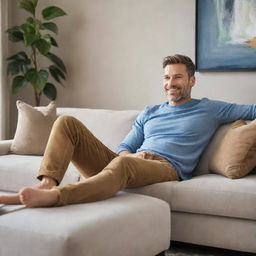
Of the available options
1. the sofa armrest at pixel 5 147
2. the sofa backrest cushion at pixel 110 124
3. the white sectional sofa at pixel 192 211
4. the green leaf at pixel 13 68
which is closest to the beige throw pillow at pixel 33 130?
the sofa armrest at pixel 5 147

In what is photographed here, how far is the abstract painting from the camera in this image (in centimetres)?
426

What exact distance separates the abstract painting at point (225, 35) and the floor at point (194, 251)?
168 cm

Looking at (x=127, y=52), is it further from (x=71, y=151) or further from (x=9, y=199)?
(x=9, y=199)

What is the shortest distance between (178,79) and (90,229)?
4.92ft

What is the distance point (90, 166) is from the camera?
10.4 feet

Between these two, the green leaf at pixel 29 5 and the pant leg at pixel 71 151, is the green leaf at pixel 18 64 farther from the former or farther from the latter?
Result: the pant leg at pixel 71 151

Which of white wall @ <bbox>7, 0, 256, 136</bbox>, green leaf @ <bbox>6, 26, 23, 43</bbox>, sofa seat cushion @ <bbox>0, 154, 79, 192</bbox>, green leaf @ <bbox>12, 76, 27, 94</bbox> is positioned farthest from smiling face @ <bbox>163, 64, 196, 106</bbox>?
green leaf @ <bbox>6, 26, 23, 43</bbox>

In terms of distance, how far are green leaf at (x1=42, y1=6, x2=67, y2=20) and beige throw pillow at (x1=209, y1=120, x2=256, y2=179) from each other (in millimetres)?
2395

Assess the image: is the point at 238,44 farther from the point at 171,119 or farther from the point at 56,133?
the point at 56,133

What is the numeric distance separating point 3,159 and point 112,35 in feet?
5.63

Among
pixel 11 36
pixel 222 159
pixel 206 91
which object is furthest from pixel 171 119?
pixel 11 36

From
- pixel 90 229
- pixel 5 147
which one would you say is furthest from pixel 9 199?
pixel 5 147

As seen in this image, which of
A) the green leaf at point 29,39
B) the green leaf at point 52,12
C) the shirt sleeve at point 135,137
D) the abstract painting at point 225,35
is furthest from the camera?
the green leaf at point 52,12

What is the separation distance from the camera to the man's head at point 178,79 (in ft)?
11.3
